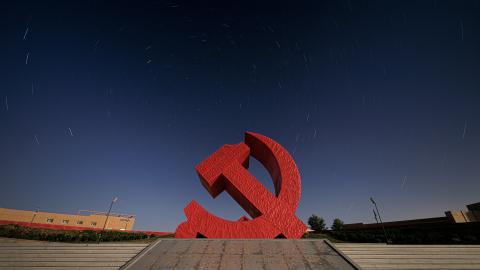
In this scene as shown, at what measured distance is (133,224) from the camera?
41.9 m

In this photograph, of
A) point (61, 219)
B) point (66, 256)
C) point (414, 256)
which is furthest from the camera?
point (61, 219)

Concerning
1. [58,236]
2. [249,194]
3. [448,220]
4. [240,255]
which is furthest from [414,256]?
[58,236]

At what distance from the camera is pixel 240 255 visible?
5672 millimetres

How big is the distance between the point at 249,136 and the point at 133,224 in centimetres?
4210

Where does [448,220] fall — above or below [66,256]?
above

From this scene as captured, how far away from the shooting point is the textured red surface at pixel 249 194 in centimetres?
794

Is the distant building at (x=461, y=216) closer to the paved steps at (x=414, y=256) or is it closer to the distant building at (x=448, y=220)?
the distant building at (x=448, y=220)

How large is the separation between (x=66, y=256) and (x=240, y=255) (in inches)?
234

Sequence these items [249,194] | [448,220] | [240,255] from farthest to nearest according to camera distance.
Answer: [448,220]
[249,194]
[240,255]

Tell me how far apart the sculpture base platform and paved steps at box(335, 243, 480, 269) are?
151 centimetres

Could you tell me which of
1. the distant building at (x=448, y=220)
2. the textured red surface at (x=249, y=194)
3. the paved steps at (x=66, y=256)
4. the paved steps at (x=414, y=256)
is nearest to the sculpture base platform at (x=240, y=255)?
the textured red surface at (x=249, y=194)

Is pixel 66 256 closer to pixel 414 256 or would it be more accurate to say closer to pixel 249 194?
pixel 249 194

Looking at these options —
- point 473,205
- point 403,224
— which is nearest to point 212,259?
point 403,224


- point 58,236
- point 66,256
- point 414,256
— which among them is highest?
point 58,236
